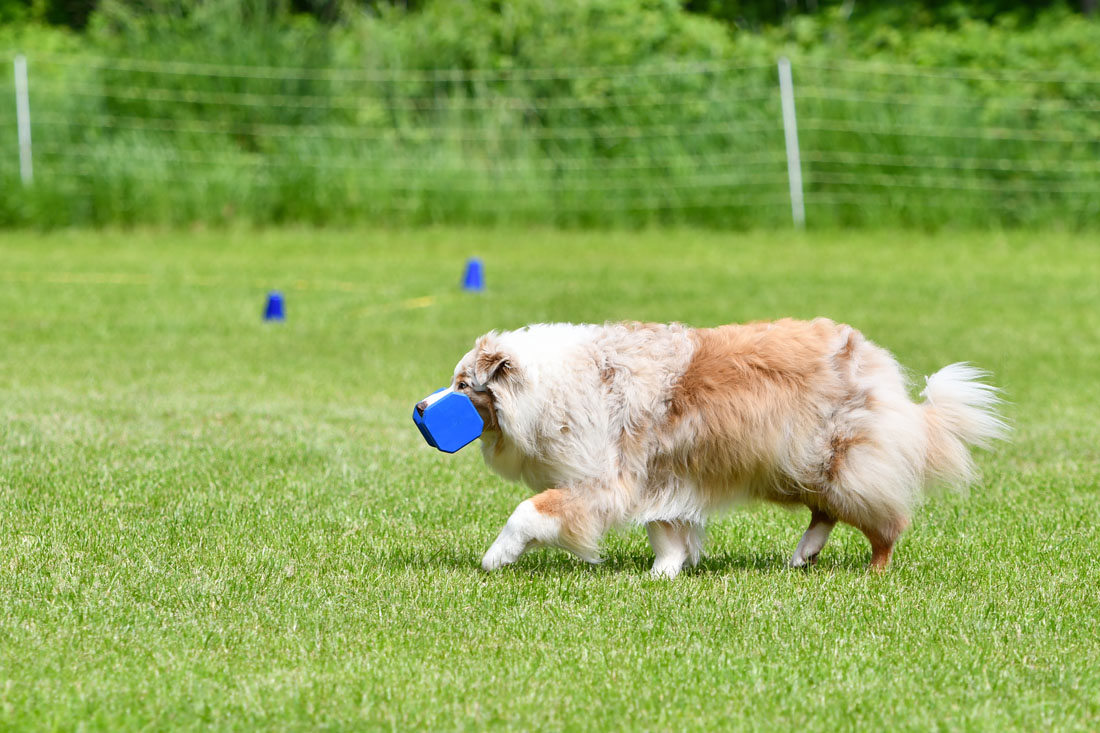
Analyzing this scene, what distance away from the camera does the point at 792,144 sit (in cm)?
1756

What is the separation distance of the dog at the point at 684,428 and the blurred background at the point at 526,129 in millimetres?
12837

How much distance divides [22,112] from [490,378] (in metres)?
14.6

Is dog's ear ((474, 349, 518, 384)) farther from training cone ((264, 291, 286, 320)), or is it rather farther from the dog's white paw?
training cone ((264, 291, 286, 320))

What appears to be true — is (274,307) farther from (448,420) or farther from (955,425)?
(955,425)

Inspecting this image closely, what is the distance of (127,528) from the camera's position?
5.43 metres

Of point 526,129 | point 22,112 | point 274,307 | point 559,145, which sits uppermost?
point 22,112

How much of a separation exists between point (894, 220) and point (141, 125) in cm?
960

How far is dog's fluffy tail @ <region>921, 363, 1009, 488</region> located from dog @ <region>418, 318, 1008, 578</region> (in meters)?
0.04

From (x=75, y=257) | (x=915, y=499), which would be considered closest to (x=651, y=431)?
(x=915, y=499)

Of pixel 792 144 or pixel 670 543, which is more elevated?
pixel 792 144

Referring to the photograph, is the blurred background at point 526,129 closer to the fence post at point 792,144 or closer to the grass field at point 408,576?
the fence post at point 792,144

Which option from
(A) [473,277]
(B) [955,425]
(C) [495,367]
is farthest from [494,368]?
(A) [473,277]

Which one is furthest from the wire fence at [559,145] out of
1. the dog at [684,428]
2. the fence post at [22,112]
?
the dog at [684,428]

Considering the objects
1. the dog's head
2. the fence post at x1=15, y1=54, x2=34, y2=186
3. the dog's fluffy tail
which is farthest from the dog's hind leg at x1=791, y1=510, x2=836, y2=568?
the fence post at x1=15, y1=54, x2=34, y2=186
